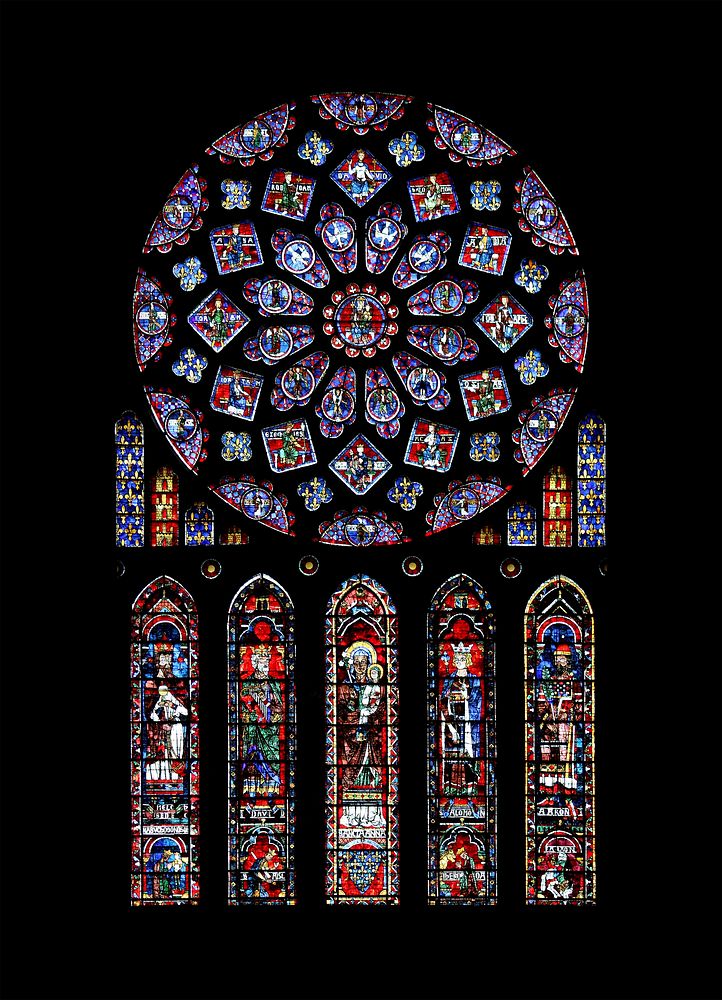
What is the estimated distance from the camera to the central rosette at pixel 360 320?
561 inches

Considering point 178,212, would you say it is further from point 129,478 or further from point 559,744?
point 559,744

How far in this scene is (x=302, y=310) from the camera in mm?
14273

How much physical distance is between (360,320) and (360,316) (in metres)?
0.03

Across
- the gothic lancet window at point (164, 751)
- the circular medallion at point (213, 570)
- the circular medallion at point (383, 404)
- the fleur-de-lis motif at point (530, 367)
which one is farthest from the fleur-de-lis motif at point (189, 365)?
the fleur-de-lis motif at point (530, 367)

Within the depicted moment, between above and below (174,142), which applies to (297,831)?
below

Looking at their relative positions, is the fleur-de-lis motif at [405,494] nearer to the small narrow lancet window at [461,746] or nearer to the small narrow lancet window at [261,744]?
the small narrow lancet window at [461,746]

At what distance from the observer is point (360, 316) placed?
14273 mm

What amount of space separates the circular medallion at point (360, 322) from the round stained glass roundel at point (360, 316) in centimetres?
2

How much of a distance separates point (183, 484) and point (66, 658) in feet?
5.52

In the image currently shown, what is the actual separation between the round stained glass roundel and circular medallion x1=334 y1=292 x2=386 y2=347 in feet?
0.05

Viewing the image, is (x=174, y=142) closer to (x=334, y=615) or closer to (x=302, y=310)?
(x=302, y=310)

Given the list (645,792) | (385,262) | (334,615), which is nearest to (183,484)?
(334,615)

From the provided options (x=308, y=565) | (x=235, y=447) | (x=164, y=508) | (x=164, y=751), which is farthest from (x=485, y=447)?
(x=164, y=751)

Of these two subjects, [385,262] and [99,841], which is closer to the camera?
[99,841]
